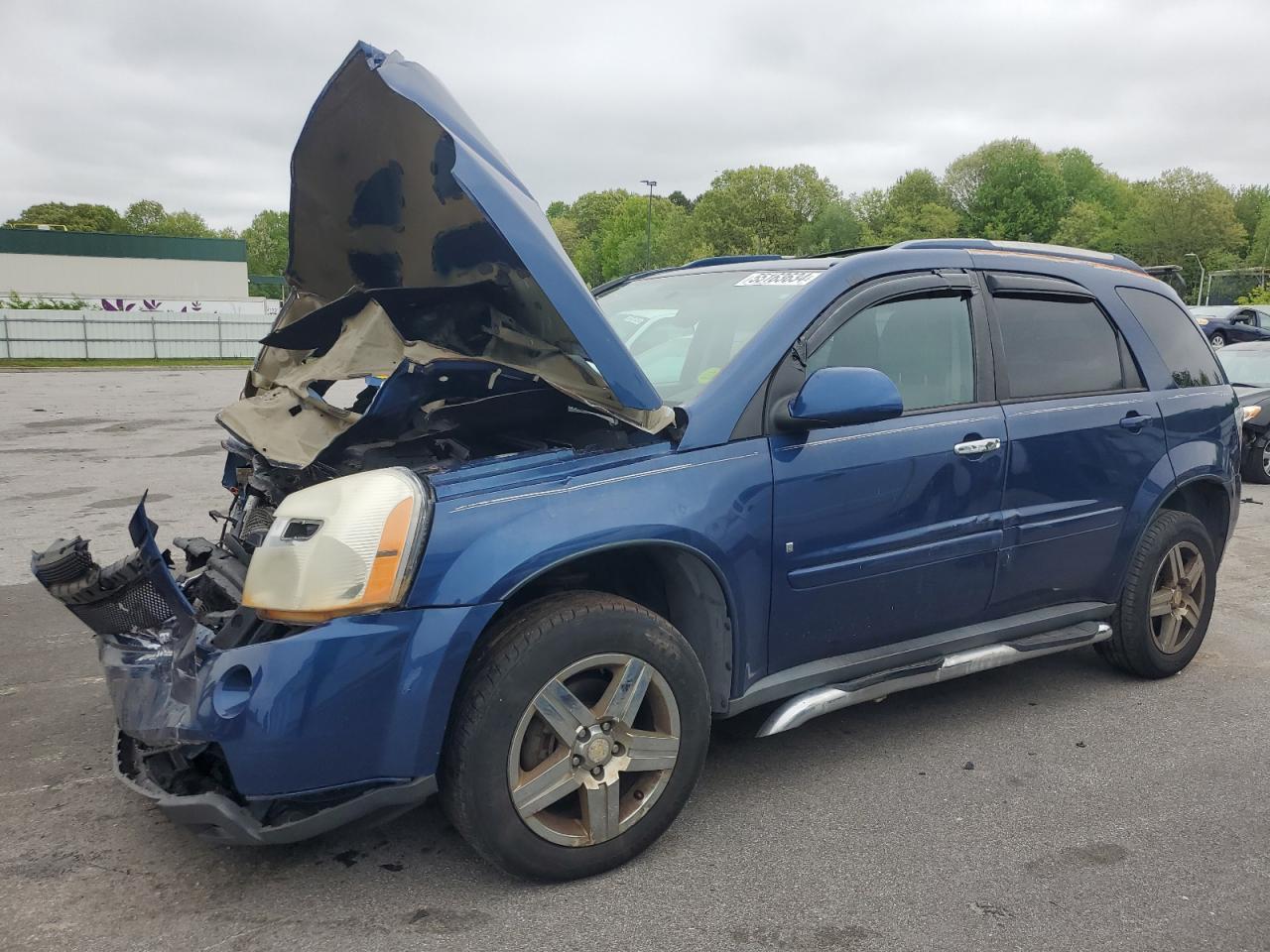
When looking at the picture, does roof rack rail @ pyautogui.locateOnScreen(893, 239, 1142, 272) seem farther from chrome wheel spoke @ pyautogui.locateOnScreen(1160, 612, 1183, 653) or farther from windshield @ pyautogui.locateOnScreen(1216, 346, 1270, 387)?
windshield @ pyautogui.locateOnScreen(1216, 346, 1270, 387)

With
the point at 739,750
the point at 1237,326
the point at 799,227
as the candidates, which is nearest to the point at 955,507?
the point at 739,750

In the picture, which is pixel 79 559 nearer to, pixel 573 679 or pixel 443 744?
pixel 443 744

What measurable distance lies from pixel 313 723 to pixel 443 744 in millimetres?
354

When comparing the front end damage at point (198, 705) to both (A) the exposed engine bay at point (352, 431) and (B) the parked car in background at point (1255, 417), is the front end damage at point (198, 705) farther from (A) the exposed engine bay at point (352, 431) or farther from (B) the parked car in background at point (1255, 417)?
(B) the parked car in background at point (1255, 417)

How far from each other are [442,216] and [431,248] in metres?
0.19

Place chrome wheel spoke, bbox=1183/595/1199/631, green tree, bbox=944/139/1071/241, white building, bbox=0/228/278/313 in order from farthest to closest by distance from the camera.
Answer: green tree, bbox=944/139/1071/241
white building, bbox=0/228/278/313
chrome wheel spoke, bbox=1183/595/1199/631

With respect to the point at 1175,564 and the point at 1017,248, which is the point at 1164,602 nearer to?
the point at 1175,564

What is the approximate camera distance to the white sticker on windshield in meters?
3.43

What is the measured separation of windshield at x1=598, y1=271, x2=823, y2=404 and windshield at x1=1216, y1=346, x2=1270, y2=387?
9407 millimetres

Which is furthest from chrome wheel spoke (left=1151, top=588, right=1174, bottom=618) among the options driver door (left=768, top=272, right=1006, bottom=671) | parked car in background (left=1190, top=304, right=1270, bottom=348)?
parked car in background (left=1190, top=304, right=1270, bottom=348)

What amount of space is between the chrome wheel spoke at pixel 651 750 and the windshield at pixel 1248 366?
10512 mm

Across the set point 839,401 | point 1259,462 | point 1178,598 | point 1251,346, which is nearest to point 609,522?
point 839,401

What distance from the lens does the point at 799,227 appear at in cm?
7031

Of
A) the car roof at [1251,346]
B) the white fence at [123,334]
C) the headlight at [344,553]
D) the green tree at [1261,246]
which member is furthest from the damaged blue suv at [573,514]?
the green tree at [1261,246]
